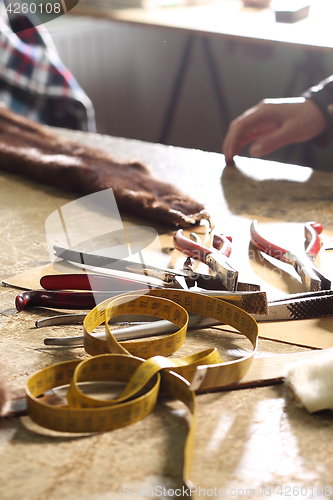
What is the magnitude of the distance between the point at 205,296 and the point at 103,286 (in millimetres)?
134

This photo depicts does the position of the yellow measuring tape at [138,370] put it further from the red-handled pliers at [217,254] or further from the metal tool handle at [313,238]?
the metal tool handle at [313,238]

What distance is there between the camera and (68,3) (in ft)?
2.43

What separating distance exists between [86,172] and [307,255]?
0.50 meters

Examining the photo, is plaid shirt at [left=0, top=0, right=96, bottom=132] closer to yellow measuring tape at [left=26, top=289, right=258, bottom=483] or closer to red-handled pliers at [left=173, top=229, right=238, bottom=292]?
red-handled pliers at [left=173, top=229, right=238, bottom=292]

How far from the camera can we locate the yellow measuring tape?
379 millimetres

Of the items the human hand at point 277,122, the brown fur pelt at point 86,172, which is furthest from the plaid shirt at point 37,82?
the human hand at point 277,122

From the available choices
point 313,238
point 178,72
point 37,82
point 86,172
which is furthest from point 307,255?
point 37,82

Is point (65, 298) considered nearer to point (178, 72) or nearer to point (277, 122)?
point (277, 122)

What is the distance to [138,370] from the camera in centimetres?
43

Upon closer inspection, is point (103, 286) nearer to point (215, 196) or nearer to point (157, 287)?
point (157, 287)

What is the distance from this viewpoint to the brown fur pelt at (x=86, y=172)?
879 mm

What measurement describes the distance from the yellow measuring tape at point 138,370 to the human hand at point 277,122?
0.67m

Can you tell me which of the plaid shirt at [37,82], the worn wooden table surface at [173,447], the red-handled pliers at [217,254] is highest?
the worn wooden table surface at [173,447]

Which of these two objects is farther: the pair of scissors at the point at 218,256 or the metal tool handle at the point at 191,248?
the metal tool handle at the point at 191,248
